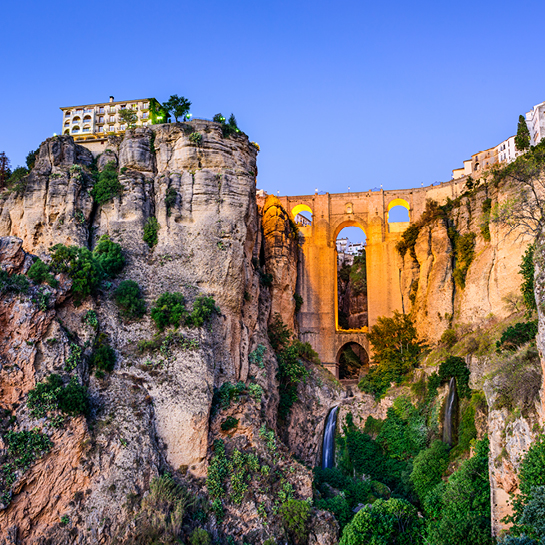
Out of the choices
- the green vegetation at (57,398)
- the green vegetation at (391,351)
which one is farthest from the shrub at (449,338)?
the green vegetation at (57,398)

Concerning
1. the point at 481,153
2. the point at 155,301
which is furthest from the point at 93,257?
the point at 481,153

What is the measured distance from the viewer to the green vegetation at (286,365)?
34875mm

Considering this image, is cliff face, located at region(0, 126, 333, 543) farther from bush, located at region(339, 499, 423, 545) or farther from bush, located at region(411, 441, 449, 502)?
bush, located at region(411, 441, 449, 502)

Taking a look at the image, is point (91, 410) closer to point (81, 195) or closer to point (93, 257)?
point (93, 257)

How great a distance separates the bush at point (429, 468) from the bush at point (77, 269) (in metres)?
19.0

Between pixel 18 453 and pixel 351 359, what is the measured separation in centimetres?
3128

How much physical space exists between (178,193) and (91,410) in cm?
1378

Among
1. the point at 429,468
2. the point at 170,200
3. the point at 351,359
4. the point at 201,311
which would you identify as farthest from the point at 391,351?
the point at 170,200

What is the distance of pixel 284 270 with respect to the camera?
42.1 metres

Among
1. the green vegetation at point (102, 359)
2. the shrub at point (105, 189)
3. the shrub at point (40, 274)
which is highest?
the shrub at point (105, 189)

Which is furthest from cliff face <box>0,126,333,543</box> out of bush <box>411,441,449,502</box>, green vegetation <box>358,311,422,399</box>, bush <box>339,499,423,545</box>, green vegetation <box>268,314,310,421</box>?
green vegetation <box>358,311,422,399</box>

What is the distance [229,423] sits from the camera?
88.2 feet

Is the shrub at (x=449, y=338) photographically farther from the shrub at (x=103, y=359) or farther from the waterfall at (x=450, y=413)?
the shrub at (x=103, y=359)

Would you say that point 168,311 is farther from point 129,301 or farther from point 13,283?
point 13,283
